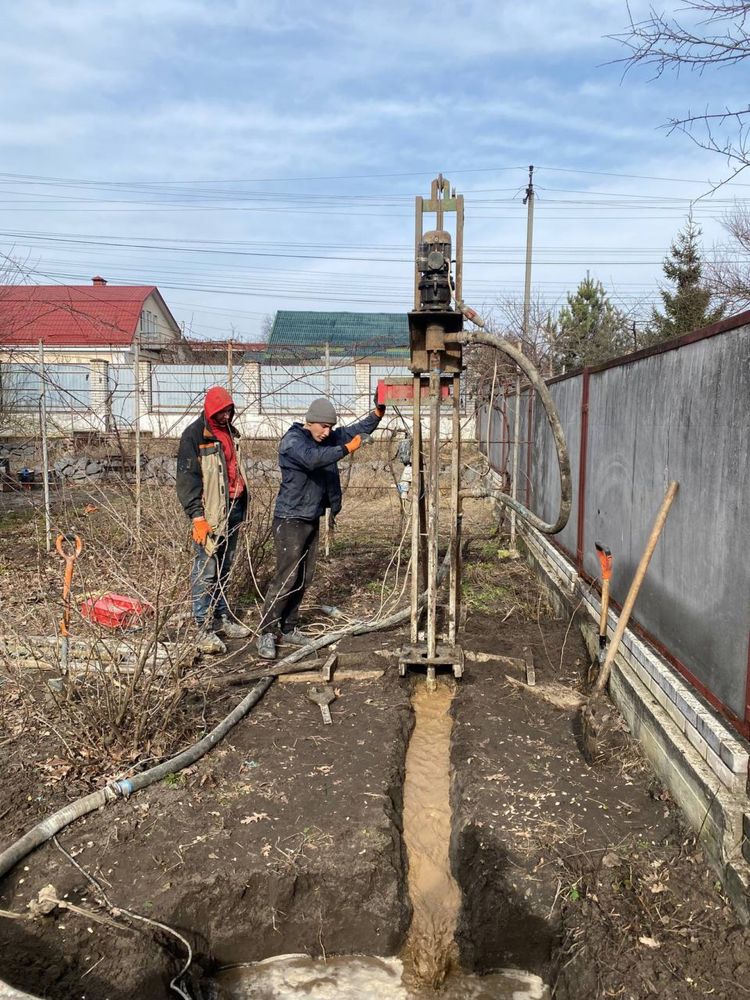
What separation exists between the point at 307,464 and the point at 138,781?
2.41 m

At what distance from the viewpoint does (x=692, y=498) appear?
360 centimetres

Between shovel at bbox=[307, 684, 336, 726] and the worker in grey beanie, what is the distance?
64cm

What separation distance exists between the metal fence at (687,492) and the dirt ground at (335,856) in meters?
0.73

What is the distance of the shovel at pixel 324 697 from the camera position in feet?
14.2

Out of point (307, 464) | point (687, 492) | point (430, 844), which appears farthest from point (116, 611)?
point (687, 492)

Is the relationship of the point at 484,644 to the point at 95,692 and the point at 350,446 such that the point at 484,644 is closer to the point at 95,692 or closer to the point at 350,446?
the point at 350,446

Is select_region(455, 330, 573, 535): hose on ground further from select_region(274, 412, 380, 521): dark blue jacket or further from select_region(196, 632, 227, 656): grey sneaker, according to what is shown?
select_region(196, 632, 227, 656): grey sneaker

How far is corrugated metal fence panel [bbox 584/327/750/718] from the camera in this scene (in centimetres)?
306

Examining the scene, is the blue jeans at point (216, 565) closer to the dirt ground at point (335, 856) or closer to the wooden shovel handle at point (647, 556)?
the dirt ground at point (335, 856)

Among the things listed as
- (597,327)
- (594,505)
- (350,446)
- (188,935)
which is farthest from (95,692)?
(597,327)

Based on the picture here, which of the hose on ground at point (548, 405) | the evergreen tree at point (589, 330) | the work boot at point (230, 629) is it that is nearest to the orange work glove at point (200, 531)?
the work boot at point (230, 629)

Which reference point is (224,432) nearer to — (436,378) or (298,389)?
(436,378)

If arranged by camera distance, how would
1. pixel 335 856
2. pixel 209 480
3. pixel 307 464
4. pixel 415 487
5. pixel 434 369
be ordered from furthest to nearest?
pixel 209 480, pixel 307 464, pixel 415 487, pixel 434 369, pixel 335 856

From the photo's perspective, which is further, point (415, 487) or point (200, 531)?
point (200, 531)
